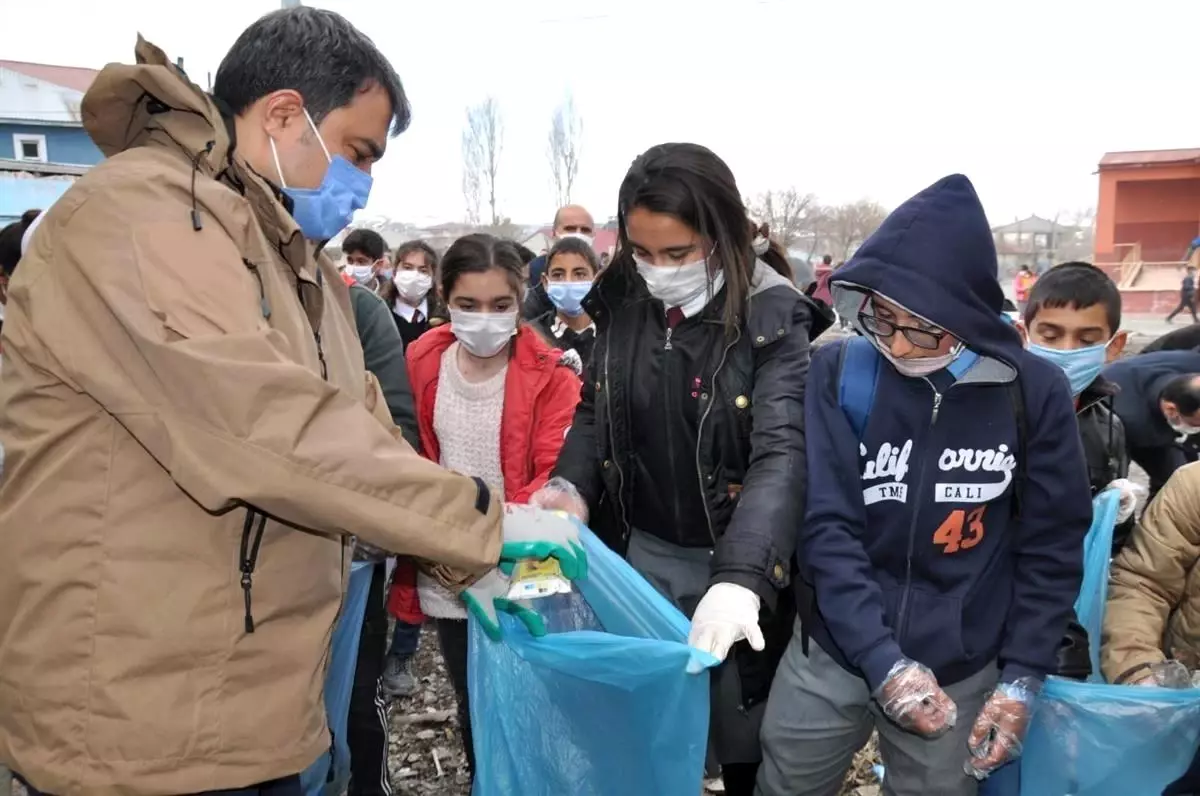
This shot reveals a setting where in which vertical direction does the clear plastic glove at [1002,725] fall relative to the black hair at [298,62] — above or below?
below

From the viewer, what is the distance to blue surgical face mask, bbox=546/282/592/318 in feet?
15.9

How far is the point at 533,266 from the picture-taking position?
19.9 ft

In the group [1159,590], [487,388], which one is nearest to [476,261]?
[487,388]

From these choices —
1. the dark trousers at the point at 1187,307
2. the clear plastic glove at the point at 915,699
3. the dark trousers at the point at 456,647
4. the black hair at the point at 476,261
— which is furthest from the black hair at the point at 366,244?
the dark trousers at the point at 1187,307

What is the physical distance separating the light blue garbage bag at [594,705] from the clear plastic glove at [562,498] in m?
0.24

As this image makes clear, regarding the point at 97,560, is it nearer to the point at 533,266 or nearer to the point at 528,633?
the point at 528,633

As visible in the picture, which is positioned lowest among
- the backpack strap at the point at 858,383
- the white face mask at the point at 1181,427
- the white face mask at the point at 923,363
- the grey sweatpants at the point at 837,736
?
the grey sweatpants at the point at 837,736

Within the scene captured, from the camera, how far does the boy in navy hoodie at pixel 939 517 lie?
176cm

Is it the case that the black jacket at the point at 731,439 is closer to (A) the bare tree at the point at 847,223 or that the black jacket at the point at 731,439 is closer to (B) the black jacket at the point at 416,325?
(B) the black jacket at the point at 416,325

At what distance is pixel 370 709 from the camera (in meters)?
2.65

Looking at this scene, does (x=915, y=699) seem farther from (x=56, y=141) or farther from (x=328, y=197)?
(x=56, y=141)

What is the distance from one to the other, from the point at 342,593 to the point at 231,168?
71 centimetres

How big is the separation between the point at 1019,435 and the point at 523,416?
1453 mm

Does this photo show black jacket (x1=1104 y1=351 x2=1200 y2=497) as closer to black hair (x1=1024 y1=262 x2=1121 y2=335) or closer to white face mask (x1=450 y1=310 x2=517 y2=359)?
black hair (x1=1024 y1=262 x2=1121 y2=335)
